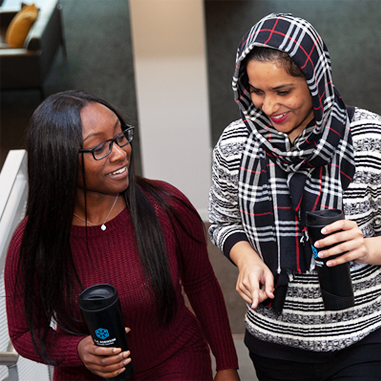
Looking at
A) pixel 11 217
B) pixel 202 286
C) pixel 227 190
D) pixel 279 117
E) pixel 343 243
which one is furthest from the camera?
pixel 11 217

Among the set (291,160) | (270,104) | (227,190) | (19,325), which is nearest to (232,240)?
(227,190)

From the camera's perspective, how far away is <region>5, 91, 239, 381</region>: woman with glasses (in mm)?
1393

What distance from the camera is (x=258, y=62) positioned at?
1.14m

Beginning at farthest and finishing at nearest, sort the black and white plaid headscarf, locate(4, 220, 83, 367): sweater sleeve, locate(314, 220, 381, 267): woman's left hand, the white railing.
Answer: the white railing
locate(4, 220, 83, 367): sweater sleeve
the black and white plaid headscarf
locate(314, 220, 381, 267): woman's left hand

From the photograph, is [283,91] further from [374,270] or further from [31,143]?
[31,143]

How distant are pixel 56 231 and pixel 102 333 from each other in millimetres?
402

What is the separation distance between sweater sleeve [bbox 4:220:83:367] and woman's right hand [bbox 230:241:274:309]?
505 millimetres

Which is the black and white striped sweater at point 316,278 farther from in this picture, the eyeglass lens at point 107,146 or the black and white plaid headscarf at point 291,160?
the eyeglass lens at point 107,146

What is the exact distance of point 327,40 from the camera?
6090 mm

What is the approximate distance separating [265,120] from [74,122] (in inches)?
18.9

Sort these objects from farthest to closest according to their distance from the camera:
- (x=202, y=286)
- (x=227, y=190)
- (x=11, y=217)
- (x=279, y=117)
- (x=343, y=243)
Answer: (x=11, y=217) < (x=202, y=286) < (x=227, y=190) < (x=279, y=117) < (x=343, y=243)

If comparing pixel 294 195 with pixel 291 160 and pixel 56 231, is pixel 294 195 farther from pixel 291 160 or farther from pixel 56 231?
pixel 56 231

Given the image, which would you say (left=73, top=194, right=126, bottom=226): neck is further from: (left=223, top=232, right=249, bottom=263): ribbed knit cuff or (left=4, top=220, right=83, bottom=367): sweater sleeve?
(left=223, top=232, right=249, bottom=263): ribbed knit cuff

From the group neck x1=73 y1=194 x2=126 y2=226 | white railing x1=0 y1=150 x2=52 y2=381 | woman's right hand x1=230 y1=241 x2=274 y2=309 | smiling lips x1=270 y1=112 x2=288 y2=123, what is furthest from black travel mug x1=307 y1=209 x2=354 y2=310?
white railing x1=0 y1=150 x2=52 y2=381
